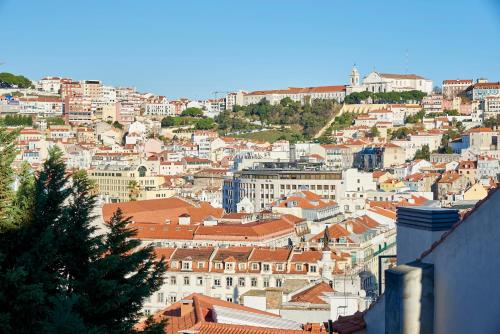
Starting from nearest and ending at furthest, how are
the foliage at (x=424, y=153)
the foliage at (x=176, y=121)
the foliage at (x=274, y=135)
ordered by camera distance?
the foliage at (x=424, y=153), the foliage at (x=274, y=135), the foliage at (x=176, y=121)

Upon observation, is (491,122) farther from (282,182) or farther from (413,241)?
(413,241)

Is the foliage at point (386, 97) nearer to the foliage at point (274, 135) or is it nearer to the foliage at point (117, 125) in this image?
the foliage at point (274, 135)

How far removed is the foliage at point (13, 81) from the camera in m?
104

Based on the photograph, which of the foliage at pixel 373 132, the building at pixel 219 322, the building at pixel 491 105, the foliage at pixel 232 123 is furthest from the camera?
the foliage at pixel 232 123

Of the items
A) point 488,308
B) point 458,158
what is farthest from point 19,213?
point 458,158

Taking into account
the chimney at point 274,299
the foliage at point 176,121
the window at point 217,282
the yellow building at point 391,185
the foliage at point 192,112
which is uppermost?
the foliage at point 192,112

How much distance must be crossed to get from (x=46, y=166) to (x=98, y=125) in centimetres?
8541

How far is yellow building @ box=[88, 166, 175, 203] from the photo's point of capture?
185ft

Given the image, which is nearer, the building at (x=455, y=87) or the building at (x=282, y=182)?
the building at (x=282, y=182)

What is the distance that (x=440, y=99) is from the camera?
95.8 meters

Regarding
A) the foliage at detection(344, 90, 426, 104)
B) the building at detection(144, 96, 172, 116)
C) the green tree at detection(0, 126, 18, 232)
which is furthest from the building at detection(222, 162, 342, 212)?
the building at detection(144, 96, 172, 116)

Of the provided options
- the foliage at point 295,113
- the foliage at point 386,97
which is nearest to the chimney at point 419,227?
the foliage at point 295,113

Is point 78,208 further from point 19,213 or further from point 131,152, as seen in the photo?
point 131,152

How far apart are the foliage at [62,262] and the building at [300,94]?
9804cm
